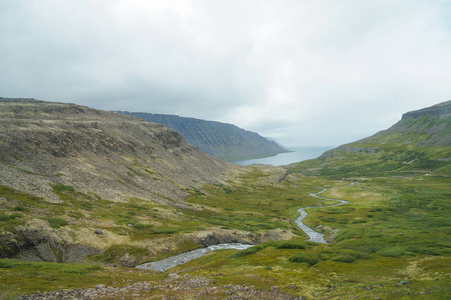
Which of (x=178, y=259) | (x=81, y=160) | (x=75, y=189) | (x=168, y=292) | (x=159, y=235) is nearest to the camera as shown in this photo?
(x=168, y=292)

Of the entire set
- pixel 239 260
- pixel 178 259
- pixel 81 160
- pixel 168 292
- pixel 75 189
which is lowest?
pixel 178 259

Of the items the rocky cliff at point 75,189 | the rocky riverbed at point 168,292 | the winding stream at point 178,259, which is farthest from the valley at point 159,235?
the winding stream at point 178,259

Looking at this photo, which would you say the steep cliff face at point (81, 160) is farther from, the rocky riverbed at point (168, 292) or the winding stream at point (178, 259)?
the rocky riverbed at point (168, 292)

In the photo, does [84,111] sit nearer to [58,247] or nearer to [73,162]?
[73,162]

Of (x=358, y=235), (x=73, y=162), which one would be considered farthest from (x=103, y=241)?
(x=358, y=235)

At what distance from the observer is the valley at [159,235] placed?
24984mm

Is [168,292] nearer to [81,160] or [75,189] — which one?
[75,189]

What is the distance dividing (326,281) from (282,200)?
120m

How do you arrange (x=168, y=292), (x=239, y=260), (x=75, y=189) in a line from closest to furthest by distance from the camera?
(x=168, y=292) < (x=239, y=260) < (x=75, y=189)

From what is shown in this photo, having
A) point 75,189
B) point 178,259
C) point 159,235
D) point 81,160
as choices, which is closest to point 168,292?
point 178,259

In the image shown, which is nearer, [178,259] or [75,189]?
[178,259]

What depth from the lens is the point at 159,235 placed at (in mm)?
55281

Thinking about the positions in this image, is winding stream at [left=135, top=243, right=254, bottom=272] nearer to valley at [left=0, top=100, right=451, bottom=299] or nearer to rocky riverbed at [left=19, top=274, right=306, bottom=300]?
valley at [left=0, top=100, right=451, bottom=299]

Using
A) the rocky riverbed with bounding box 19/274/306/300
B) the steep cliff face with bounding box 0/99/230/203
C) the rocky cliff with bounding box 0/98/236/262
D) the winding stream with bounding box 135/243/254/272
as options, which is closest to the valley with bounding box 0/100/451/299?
the rocky riverbed with bounding box 19/274/306/300
